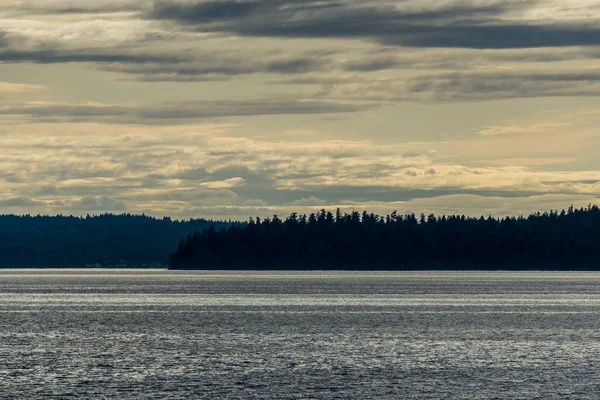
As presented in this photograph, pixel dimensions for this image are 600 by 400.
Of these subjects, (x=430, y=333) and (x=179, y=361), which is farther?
(x=430, y=333)

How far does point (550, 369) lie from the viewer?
293 ft

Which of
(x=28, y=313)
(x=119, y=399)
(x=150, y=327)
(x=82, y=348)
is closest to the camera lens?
(x=119, y=399)

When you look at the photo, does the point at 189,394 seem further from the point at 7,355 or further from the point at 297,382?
the point at 7,355

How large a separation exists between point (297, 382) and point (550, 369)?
75.3 feet

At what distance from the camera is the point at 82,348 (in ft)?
353

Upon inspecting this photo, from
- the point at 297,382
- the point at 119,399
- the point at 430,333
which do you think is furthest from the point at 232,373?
the point at 430,333

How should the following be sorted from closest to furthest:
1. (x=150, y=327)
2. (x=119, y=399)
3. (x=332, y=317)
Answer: (x=119, y=399)
(x=150, y=327)
(x=332, y=317)

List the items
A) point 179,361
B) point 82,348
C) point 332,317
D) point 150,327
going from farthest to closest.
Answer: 1. point 332,317
2. point 150,327
3. point 82,348
4. point 179,361

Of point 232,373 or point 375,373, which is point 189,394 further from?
point 375,373

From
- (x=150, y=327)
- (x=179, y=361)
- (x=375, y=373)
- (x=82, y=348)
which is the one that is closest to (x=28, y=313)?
(x=150, y=327)

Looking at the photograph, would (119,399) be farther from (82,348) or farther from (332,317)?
(332,317)

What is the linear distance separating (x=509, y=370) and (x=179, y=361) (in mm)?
29186

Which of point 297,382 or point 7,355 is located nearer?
point 297,382

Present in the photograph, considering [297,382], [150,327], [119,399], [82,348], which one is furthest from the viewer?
[150,327]
